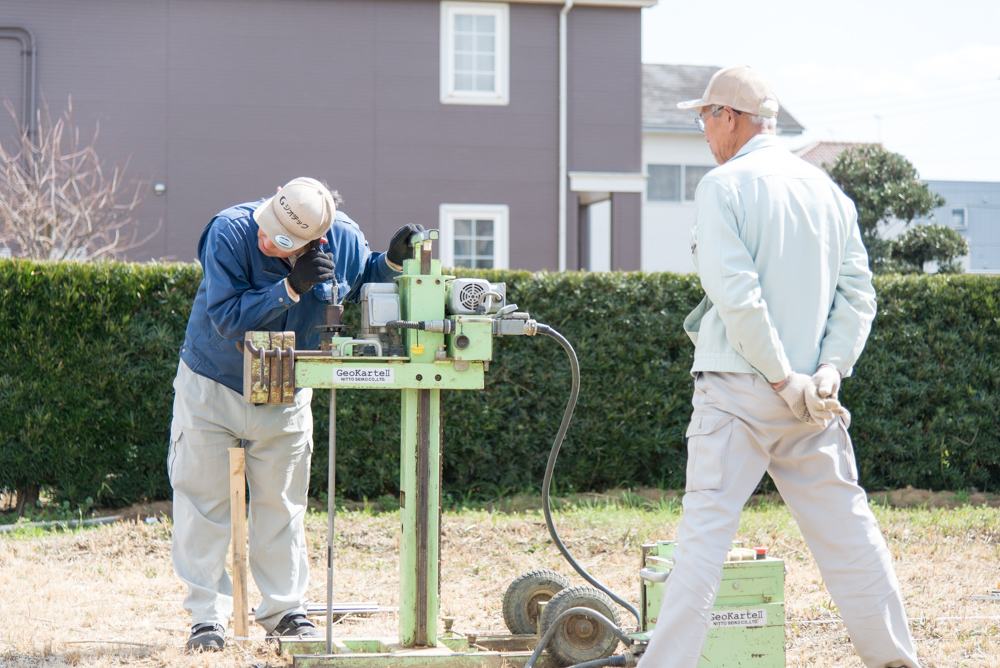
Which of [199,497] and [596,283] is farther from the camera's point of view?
[596,283]

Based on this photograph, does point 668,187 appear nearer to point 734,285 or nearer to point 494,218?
point 494,218

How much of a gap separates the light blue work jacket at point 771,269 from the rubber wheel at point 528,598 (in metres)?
1.32

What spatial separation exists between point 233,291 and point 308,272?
1.24 feet

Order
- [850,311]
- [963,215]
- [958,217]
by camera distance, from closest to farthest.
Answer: [850,311] → [963,215] → [958,217]

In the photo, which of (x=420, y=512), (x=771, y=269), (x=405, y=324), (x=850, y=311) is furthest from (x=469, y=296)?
(x=850, y=311)

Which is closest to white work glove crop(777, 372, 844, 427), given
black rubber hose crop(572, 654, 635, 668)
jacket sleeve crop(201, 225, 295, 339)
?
black rubber hose crop(572, 654, 635, 668)

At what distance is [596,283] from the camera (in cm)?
697

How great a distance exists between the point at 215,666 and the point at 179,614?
961 mm

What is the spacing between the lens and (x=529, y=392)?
684cm

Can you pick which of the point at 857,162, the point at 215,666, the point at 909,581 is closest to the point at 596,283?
the point at 909,581

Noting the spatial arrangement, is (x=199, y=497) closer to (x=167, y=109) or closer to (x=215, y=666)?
(x=215, y=666)

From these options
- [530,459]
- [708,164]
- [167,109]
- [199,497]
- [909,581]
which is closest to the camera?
[199,497]

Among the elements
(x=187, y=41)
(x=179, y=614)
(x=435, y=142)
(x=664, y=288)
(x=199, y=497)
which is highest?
(x=187, y=41)

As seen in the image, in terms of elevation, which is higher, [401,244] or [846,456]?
[401,244]
